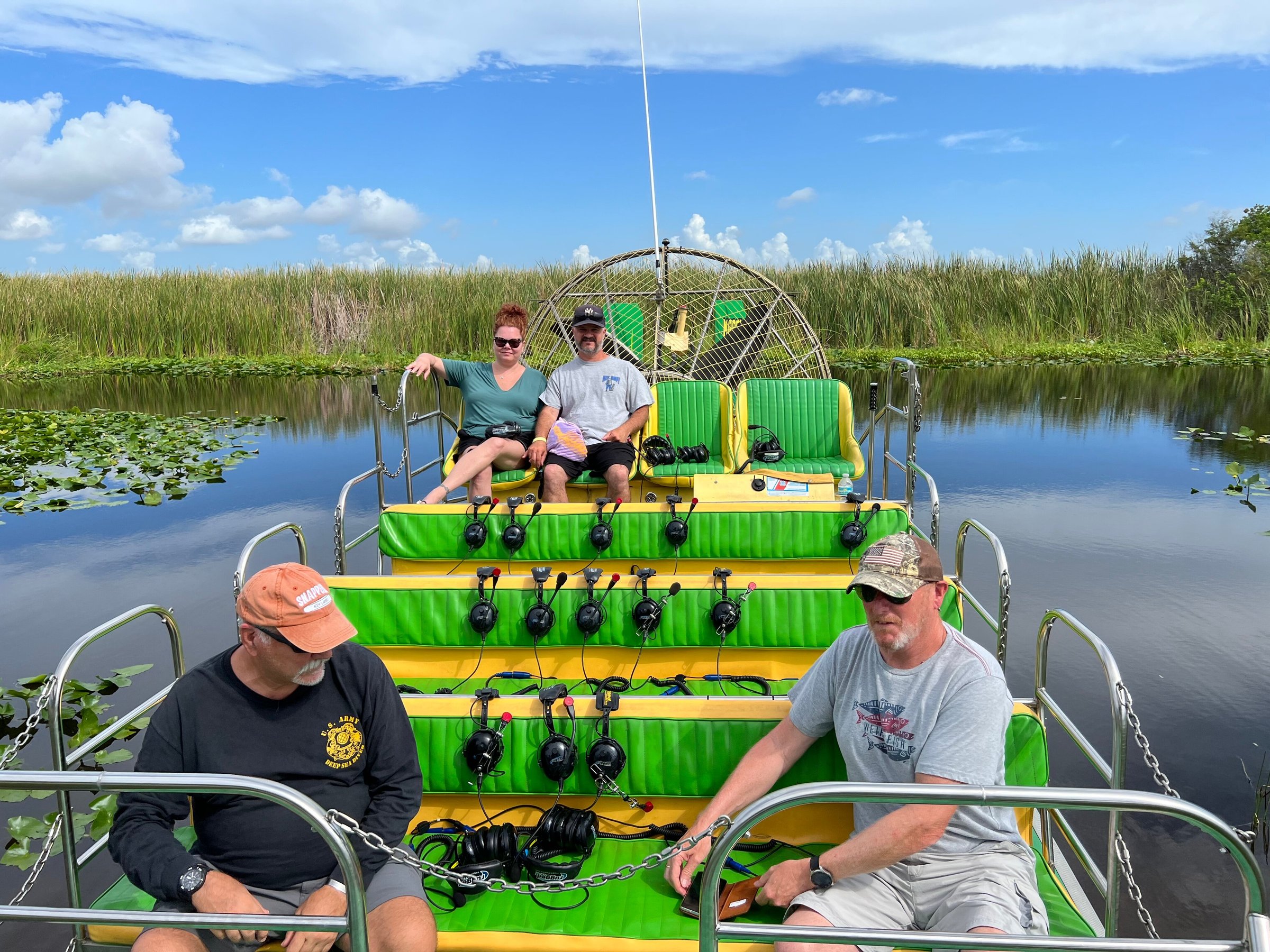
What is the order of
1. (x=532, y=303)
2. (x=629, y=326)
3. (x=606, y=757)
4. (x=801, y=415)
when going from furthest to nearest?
1. (x=532, y=303)
2. (x=629, y=326)
3. (x=801, y=415)
4. (x=606, y=757)

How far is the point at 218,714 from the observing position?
243 cm

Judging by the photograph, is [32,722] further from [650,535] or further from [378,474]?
[378,474]

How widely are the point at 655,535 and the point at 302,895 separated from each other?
110 inches

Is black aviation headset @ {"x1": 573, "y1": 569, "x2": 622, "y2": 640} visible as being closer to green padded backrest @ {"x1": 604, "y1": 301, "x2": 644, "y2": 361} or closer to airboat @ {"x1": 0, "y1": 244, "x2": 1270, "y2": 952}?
airboat @ {"x1": 0, "y1": 244, "x2": 1270, "y2": 952}

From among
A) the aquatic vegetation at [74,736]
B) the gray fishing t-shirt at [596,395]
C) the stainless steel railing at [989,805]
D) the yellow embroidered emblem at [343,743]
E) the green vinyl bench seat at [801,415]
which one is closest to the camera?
the stainless steel railing at [989,805]

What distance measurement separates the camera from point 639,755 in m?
3.01

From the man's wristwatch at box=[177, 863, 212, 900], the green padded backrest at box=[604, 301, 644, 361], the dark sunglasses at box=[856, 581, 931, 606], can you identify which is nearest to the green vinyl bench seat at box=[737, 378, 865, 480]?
the green padded backrest at box=[604, 301, 644, 361]

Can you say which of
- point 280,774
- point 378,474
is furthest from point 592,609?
point 378,474

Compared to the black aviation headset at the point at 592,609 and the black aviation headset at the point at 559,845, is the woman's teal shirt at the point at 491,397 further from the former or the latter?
the black aviation headset at the point at 559,845

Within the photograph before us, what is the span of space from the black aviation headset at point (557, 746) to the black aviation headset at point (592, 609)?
0.91 metres

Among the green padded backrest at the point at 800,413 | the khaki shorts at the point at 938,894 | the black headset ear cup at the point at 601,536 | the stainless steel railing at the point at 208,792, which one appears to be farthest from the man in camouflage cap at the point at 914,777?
the green padded backrest at the point at 800,413

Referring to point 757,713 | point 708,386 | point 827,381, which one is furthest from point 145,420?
point 757,713

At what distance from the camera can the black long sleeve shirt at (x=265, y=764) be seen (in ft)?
7.90

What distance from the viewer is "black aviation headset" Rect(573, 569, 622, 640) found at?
398 centimetres
